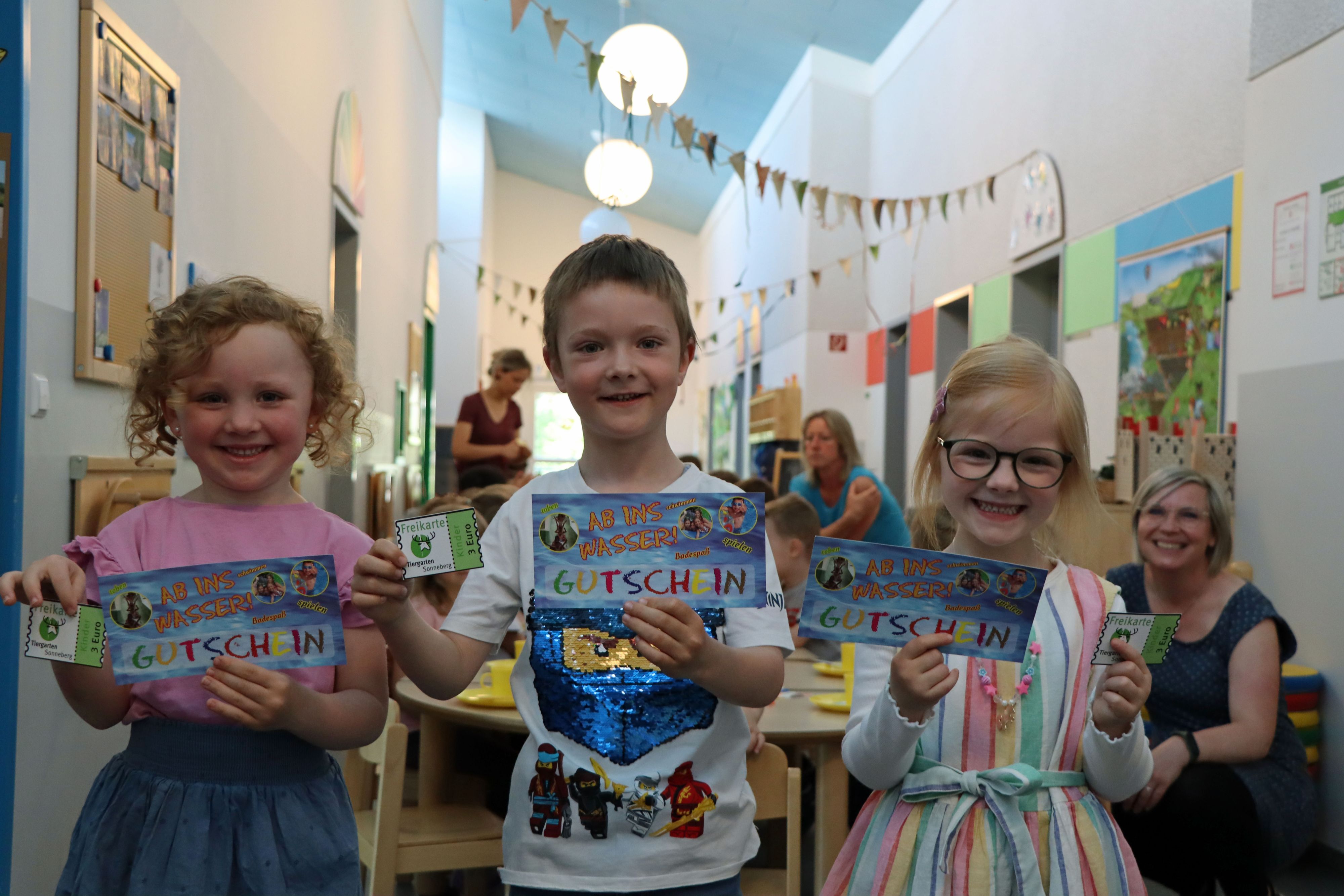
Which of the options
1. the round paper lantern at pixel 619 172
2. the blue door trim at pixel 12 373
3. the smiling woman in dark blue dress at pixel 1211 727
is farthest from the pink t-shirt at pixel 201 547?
the round paper lantern at pixel 619 172

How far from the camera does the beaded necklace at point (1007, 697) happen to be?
1.39 meters

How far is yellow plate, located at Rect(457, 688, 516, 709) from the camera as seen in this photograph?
2.53m

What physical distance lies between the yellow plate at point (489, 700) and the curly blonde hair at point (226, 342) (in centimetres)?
116

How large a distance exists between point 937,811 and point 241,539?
932 millimetres

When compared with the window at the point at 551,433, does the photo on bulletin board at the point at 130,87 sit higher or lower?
higher

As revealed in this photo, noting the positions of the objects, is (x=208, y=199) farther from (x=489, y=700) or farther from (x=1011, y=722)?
(x=1011, y=722)

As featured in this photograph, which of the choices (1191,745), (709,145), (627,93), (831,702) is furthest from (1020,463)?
(709,145)

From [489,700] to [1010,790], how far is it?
58.2 inches

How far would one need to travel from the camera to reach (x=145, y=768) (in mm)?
1278

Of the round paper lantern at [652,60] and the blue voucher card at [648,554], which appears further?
the round paper lantern at [652,60]

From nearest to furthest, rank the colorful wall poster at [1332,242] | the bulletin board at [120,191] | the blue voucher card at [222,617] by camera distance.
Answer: the blue voucher card at [222,617], the bulletin board at [120,191], the colorful wall poster at [1332,242]

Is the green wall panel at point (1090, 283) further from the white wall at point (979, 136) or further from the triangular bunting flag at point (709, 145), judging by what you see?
the triangular bunting flag at point (709, 145)

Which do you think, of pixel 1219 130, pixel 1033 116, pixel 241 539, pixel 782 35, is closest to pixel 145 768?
pixel 241 539

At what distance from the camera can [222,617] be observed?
1196mm
